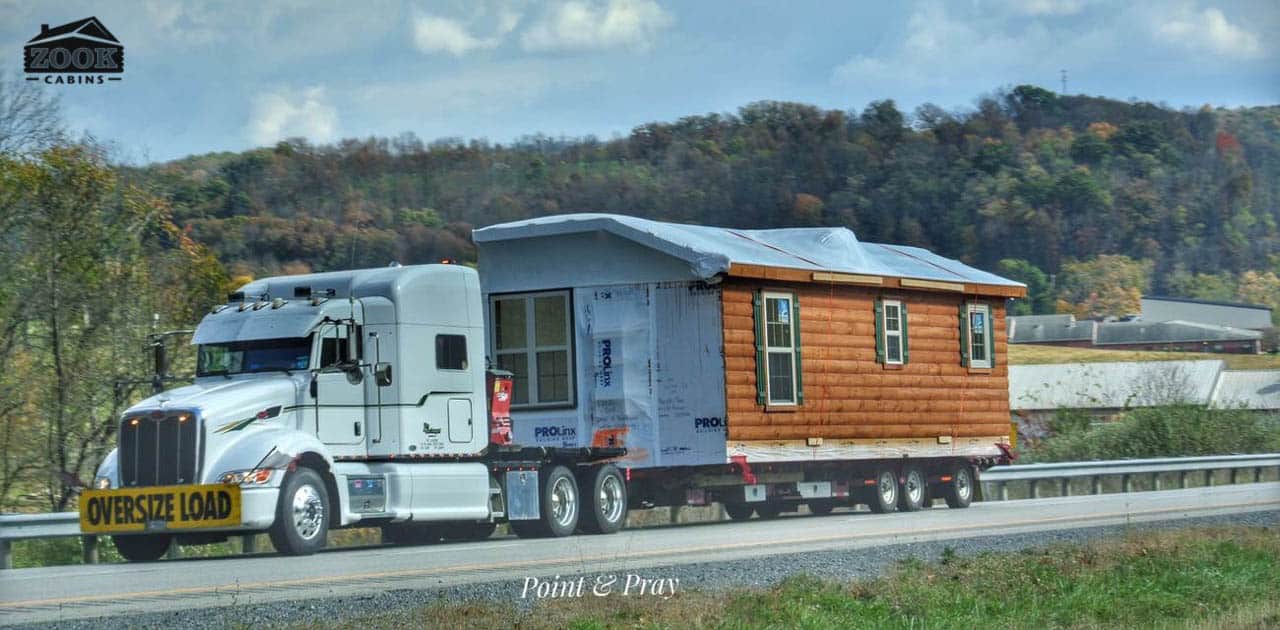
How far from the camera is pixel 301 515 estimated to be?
16484 millimetres

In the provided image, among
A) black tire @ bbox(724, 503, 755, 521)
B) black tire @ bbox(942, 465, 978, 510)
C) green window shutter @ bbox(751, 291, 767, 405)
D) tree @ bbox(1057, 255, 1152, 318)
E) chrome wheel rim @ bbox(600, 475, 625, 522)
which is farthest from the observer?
tree @ bbox(1057, 255, 1152, 318)

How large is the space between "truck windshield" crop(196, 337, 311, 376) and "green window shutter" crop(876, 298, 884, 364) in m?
9.93

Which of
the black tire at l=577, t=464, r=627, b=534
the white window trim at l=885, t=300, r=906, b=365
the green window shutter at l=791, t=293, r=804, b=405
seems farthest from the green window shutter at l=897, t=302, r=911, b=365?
the black tire at l=577, t=464, r=627, b=534

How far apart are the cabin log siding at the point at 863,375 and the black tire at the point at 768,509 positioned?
1701 millimetres

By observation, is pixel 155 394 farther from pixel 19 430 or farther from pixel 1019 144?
pixel 1019 144

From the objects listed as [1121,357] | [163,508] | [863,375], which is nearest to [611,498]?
[863,375]

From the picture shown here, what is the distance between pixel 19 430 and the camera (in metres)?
22.4

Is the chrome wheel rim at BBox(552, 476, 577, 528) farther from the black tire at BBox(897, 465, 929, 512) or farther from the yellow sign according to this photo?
the black tire at BBox(897, 465, 929, 512)

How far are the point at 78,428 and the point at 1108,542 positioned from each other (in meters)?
14.0

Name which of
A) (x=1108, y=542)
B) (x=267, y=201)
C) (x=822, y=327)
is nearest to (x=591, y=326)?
(x=822, y=327)

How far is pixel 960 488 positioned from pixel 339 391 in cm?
1315

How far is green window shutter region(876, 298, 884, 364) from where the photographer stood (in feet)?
80.3

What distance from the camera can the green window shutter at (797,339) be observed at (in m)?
22.4

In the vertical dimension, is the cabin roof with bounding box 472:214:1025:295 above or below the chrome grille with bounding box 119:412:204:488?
above
